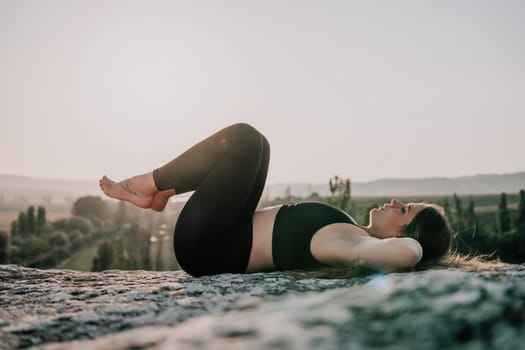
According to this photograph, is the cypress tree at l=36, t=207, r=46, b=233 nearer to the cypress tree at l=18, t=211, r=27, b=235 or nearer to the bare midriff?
the cypress tree at l=18, t=211, r=27, b=235

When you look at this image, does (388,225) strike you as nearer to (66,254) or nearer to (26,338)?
(26,338)

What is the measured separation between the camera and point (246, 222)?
3682 millimetres

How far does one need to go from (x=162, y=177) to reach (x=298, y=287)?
6.14 feet

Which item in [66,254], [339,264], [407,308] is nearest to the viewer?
[407,308]

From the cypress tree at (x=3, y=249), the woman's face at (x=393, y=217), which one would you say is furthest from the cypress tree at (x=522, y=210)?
Answer: the cypress tree at (x=3, y=249)

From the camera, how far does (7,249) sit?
69.6 meters

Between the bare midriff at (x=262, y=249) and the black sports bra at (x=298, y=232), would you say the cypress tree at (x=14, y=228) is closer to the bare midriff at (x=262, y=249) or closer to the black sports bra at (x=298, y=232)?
the bare midriff at (x=262, y=249)

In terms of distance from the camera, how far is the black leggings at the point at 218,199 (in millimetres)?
3523

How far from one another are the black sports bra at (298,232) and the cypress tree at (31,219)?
324ft

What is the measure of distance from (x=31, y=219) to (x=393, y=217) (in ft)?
336

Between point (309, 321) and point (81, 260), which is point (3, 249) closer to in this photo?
point (81, 260)

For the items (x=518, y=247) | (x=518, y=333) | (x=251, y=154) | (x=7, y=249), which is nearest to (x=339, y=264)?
(x=251, y=154)

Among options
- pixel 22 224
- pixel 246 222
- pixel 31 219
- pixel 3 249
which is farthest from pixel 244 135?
pixel 31 219

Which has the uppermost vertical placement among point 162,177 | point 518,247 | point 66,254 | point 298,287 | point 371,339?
point 162,177
